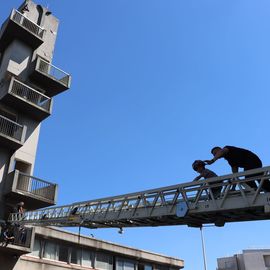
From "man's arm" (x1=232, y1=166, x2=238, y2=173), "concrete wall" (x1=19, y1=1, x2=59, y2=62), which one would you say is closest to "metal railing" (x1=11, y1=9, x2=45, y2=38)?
"concrete wall" (x1=19, y1=1, x2=59, y2=62)

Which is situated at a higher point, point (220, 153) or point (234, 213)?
point (220, 153)

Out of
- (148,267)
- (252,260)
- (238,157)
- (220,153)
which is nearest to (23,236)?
(148,267)

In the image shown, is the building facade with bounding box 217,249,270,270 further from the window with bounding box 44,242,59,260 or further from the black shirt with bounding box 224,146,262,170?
the black shirt with bounding box 224,146,262,170

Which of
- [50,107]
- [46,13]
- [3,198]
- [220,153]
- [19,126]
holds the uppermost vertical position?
[46,13]

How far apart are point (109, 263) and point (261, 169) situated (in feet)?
57.1

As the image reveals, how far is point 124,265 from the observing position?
2470 centimetres

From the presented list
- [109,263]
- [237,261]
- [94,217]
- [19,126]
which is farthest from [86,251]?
[237,261]

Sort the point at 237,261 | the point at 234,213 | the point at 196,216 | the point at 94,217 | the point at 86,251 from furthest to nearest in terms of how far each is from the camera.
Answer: the point at 237,261, the point at 86,251, the point at 94,217, the point at 196,216, the point at 234,213

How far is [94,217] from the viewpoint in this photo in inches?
518

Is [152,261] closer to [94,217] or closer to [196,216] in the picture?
[94,217]

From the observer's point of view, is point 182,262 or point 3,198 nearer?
point 3,198

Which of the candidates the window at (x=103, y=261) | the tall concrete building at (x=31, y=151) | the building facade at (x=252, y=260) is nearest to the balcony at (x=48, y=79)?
the tall concrete building at (x=31, y=151)

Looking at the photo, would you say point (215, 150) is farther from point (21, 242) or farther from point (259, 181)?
point (21, 242)

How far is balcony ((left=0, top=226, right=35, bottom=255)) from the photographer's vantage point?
18.0m
